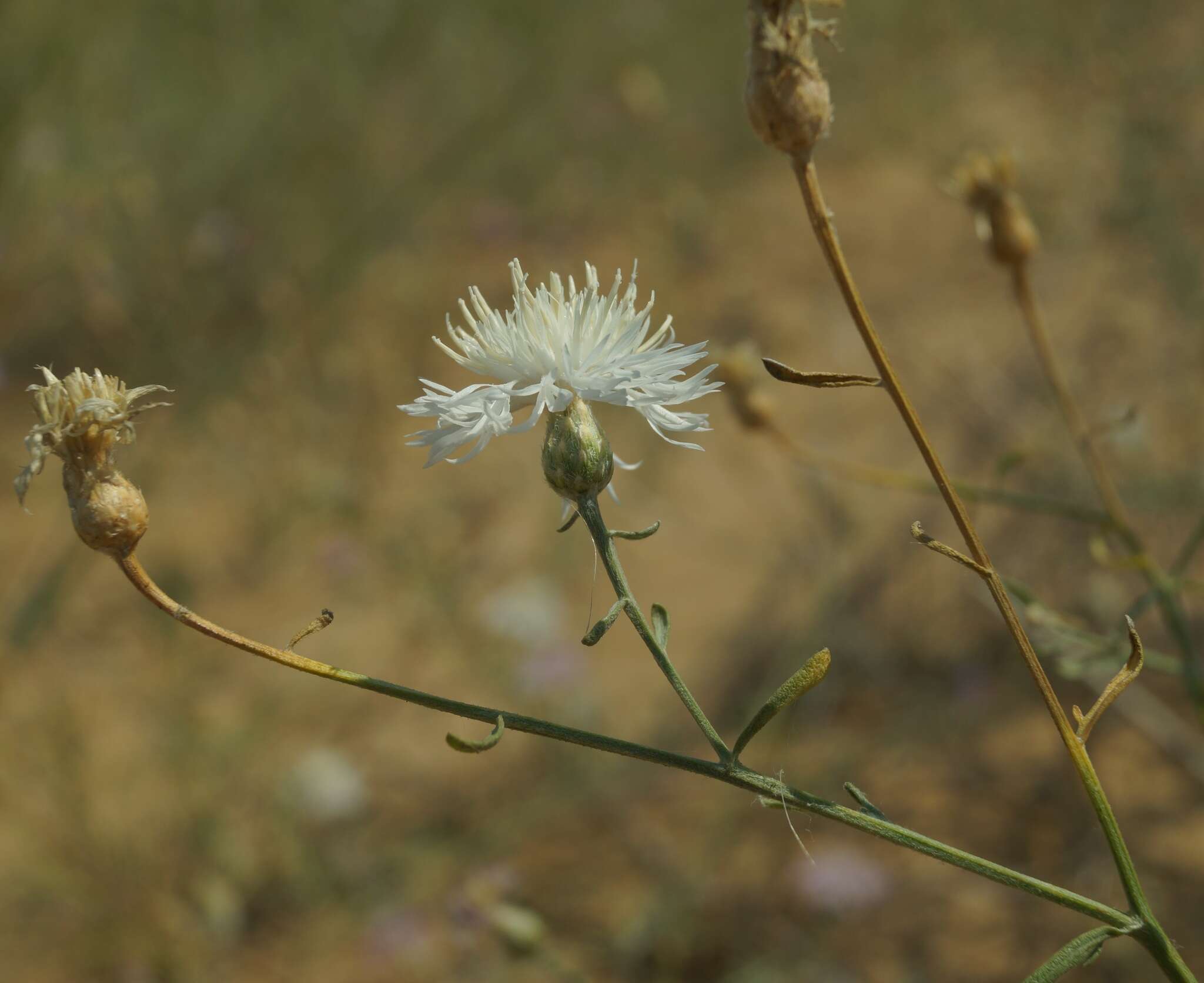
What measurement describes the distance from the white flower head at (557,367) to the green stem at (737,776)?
0.21 meters

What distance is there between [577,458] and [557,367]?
10 cm

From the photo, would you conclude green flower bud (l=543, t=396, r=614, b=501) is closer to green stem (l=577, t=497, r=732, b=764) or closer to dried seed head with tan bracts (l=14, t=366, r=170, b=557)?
green stem (l=577, t=497, r=732, b=764)

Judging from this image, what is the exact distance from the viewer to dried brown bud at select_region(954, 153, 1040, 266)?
1.48 metres

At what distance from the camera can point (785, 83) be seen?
35.1 inches

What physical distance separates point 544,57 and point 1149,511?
4392 mm

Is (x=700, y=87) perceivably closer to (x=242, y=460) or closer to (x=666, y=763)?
(x=242, y=460)

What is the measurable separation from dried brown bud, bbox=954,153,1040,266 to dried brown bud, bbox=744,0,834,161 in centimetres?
64

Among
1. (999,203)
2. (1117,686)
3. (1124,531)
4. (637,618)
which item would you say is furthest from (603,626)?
(999,203)

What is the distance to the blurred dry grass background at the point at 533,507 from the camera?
2842 millimetres

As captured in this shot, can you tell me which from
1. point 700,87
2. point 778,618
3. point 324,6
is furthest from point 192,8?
point 778,618

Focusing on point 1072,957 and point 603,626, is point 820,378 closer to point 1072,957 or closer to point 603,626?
point 603,626

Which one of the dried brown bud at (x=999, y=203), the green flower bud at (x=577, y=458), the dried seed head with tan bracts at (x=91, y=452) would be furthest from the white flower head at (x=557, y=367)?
the dried brown bud at (x=999, y=203)

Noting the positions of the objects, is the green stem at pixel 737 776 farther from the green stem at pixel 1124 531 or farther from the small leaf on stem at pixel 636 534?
the green stem at pixel 1124 531

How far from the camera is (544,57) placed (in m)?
6.04
